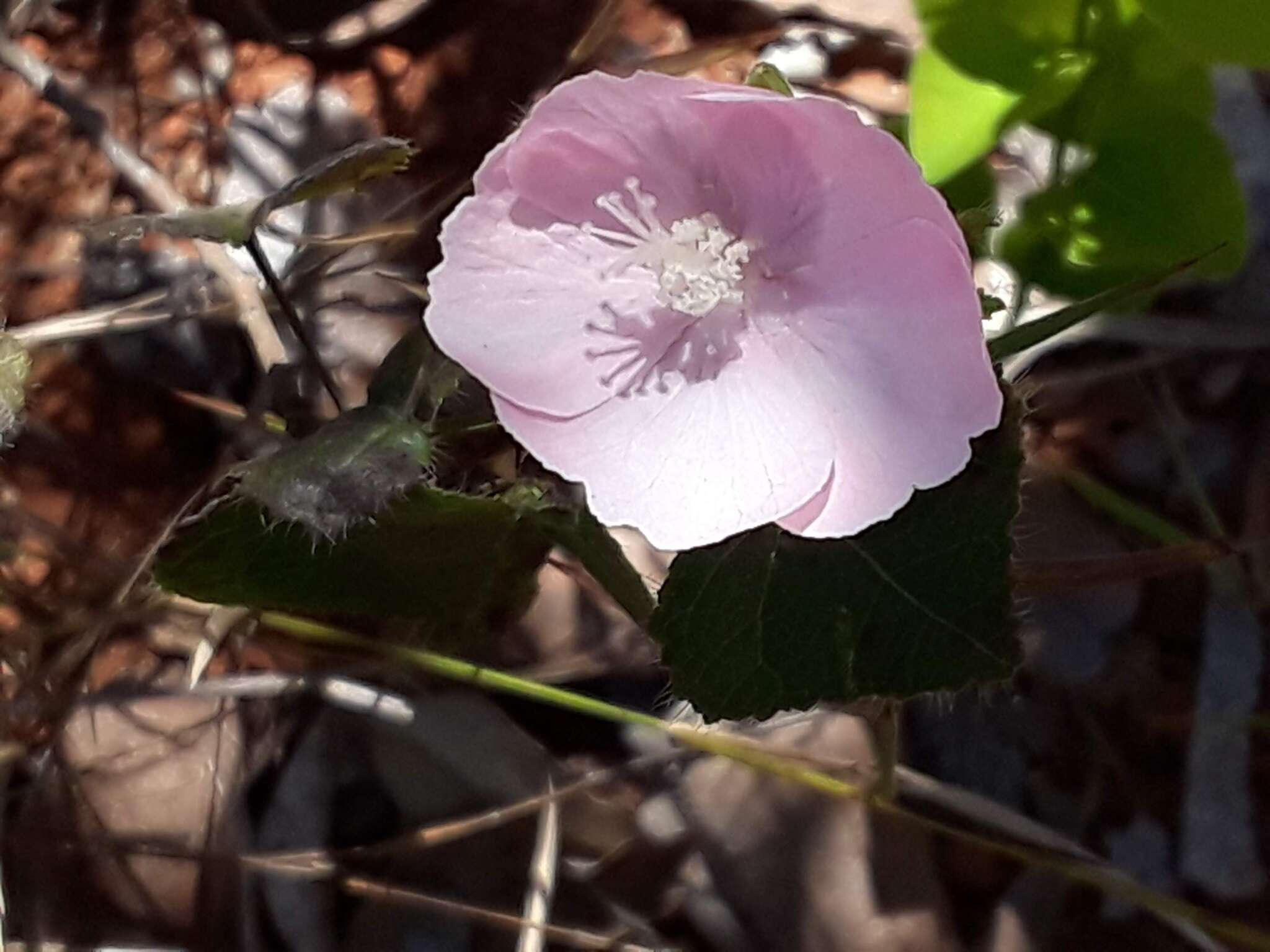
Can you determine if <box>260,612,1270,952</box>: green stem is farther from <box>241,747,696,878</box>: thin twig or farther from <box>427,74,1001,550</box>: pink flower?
<box>427,74,1001,550</box>: pink flower

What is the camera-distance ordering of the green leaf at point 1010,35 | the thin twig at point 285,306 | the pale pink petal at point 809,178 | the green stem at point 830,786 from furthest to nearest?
the green stem at point 830,786 < the green leaf at point 1010,35 < the thin twig at point 285,306 < the pale pink petal at point 809,178

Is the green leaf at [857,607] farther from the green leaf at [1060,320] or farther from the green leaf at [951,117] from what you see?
the green leaf at [951,117]

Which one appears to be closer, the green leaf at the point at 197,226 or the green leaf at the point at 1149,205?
the green leaf at the point at 197,226

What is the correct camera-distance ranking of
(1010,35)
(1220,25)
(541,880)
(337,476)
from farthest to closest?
(541,880) < (1010,35) < (1220,25) < (337,476)

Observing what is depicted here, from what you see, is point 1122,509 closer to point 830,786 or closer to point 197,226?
point 830,786

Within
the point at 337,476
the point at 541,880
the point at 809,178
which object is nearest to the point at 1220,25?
the point at 809,178

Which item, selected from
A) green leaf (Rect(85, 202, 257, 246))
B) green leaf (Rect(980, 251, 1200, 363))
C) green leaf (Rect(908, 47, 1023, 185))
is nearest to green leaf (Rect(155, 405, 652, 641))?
green leaf (Rect(85, 202, 257, 246))

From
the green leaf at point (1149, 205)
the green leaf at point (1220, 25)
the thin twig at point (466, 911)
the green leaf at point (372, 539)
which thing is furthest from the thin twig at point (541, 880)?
the green leaf at point (1220, 25)

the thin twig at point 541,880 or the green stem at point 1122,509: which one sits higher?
the green stem at point 1122,509
